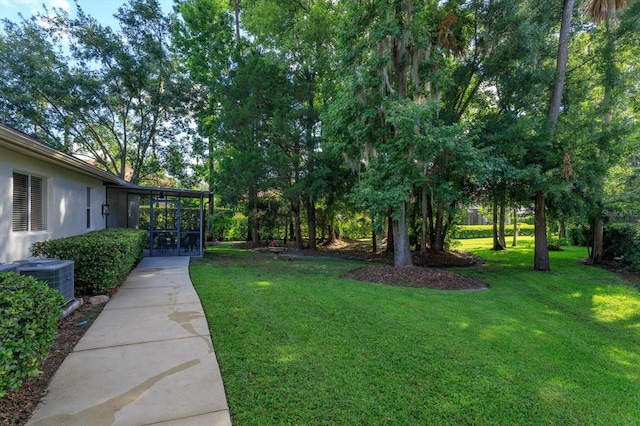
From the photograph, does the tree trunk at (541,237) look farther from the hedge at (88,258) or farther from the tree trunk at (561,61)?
the hedge at (88,258)

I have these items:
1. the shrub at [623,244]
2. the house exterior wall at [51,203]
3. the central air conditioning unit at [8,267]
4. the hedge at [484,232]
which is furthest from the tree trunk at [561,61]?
the hedge at [484,232]

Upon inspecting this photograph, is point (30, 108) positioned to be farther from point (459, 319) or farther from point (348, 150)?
point (459, 319)

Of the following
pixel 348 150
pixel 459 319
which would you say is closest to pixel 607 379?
pixel 459 319

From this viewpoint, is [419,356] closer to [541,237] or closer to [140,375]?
[140,375]

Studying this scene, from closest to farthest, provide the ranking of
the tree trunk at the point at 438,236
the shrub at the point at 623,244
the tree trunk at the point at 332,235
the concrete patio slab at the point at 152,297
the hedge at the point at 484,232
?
the concrete patio slab at the point at 152,297 < the shrub at the point at 623,244 < the tree trunk at the point at 438,236 < the tree trunk at the point at 332,235 < the hedge at the point at 484,232

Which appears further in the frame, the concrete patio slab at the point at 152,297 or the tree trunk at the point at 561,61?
the tree trunk at the point at 561,61

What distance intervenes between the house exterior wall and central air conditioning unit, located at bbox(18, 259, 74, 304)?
89cm

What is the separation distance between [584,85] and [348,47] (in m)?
8.38

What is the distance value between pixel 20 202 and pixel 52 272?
2190mm

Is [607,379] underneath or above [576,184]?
underneath

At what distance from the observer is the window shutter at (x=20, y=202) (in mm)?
5160

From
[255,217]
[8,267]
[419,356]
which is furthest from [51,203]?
[255,217]

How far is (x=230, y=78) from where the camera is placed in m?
13.4

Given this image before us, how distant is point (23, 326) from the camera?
2211 millimetres
